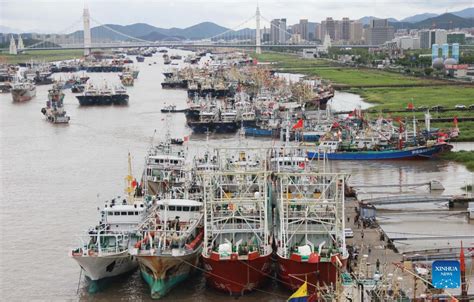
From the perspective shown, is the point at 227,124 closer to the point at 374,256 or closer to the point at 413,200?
the point at 413,200

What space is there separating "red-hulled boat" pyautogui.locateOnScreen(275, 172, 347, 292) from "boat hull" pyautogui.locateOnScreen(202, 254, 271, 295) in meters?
0.53

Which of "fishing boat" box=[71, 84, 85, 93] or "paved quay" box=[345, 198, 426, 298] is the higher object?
"fishing boat" box=[71, 84, 85, 93]

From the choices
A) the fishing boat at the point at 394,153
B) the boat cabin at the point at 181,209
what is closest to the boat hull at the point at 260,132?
the fishing boat at the point at 394,153

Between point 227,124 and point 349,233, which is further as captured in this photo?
point 227,124

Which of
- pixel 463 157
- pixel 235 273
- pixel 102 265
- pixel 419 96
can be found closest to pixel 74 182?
pixel 102 265

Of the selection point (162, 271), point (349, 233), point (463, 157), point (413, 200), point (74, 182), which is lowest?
point (74, 182)

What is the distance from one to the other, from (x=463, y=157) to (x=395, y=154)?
2.84 metres

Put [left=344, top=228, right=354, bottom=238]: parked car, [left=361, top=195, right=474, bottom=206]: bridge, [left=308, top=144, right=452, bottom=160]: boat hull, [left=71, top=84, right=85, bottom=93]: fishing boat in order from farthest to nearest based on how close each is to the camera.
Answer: [left=71, top=84, right=85, bottom=93]: fishing boat < [left=308, top=144, right=452, bottom=160]: boat hull < [left=361, top=195, right=474, bottom=206]: bridge < [left=344, top=228, right=354, bottom=238]: parked car

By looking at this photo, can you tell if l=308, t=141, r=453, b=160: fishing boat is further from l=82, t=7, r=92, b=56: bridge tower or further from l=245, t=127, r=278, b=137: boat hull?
l=82, t=7, r=92, b=56: bridge tower

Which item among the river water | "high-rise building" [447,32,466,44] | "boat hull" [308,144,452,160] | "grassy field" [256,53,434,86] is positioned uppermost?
"high-rise building" [447,32,466,44]

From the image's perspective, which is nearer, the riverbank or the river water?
the river water

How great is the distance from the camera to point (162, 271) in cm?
1662

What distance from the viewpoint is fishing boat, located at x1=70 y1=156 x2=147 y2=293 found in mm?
16969

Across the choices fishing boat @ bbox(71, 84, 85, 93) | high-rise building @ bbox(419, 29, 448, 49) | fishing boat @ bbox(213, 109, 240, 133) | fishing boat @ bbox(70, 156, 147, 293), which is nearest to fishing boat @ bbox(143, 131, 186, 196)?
fishing boat @ bbox(70, 156, 147, 293)
